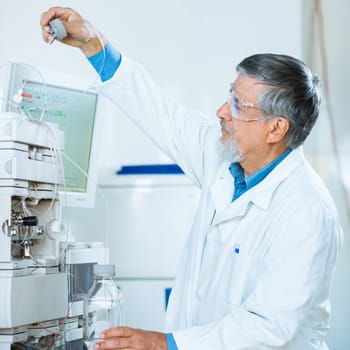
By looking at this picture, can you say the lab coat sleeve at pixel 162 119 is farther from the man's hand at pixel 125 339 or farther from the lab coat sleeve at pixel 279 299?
the man's hand at pixel 125 339

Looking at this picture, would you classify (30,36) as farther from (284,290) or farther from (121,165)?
(284,290)

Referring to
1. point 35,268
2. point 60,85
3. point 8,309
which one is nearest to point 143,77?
point 60,85

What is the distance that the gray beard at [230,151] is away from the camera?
5.28 ft

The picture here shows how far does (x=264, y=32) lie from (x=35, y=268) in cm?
142

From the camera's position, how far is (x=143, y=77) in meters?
1.76

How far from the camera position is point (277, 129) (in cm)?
162

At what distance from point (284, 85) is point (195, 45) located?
97 centimetres

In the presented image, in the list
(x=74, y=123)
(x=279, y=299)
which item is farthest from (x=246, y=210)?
(x=74, y=123)

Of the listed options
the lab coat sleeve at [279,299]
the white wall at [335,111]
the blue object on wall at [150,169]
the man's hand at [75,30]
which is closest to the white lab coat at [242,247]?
the lab coat sleeve at [279,299]

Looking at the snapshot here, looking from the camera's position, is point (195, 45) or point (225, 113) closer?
point (225, 113)

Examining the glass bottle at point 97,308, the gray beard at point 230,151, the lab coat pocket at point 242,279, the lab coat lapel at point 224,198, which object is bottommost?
the glass bottle at point 97,308

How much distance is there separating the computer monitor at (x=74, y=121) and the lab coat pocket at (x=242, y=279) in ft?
1.93

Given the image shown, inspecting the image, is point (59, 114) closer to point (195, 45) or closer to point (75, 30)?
point (75, 30)

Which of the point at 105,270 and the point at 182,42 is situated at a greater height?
the point at 182,42
